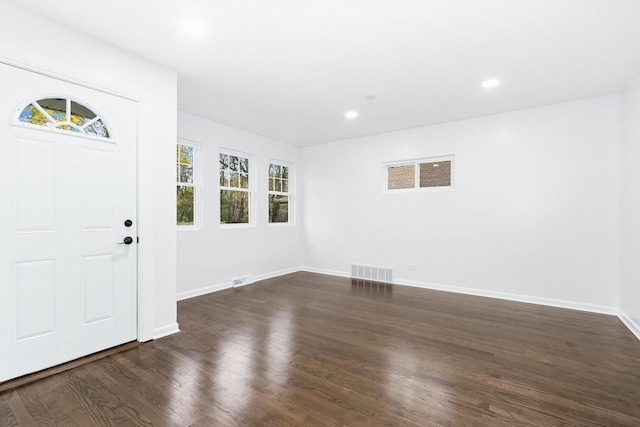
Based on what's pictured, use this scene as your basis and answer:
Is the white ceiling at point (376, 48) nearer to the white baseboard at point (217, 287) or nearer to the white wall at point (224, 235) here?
the white wall at point (224, 235)

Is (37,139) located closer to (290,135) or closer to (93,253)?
(93,253)

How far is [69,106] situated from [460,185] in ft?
16.6

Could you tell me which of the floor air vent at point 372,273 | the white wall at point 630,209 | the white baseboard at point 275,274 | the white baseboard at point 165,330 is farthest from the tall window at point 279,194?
the white wall at point 630,209

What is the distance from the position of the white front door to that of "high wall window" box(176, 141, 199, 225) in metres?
1.62

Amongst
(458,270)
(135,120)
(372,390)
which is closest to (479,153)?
(458,270)

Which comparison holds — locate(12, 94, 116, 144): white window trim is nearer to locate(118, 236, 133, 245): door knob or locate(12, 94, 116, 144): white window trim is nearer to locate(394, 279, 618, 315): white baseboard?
locate(118, 236, 133, 245): door knob

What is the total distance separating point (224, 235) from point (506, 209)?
14.9ft

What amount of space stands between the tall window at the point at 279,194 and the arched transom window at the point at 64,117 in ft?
11.7

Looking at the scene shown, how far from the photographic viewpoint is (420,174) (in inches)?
206

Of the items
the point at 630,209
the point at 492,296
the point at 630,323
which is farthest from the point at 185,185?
the point at 630,323

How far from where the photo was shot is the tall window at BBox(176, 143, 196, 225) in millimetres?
4426


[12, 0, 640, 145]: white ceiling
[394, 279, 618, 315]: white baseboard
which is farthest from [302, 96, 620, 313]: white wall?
[12, 0, 640, 145]: white ceiling

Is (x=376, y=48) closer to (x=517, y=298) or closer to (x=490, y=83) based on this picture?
(x=490, y=83)

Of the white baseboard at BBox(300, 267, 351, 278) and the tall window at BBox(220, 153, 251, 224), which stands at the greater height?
the tall window at BBox(220, 153, 251, 224)
